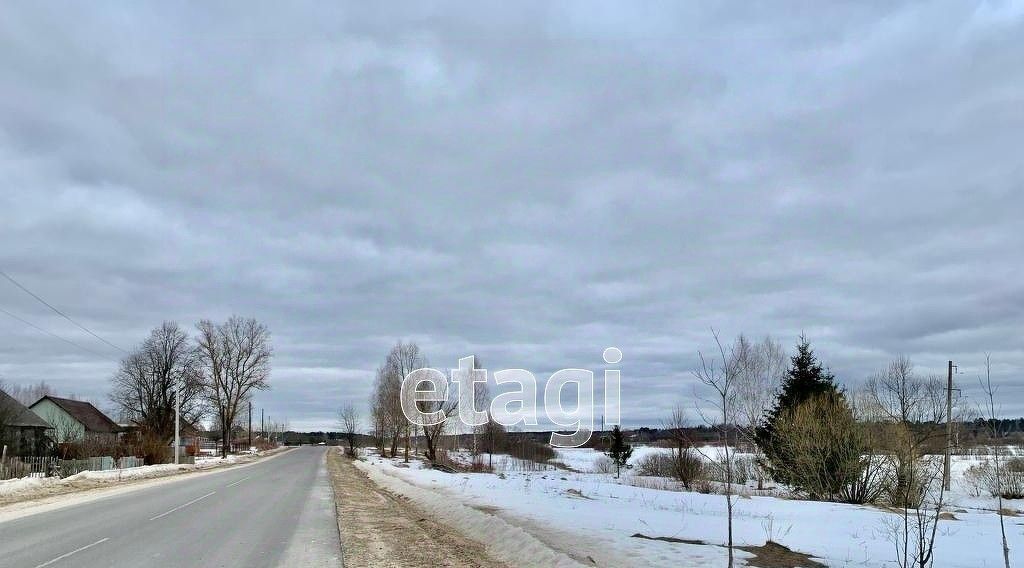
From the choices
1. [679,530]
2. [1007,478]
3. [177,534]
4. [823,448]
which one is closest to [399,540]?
[177,534]

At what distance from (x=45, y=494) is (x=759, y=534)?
2369 centimetres

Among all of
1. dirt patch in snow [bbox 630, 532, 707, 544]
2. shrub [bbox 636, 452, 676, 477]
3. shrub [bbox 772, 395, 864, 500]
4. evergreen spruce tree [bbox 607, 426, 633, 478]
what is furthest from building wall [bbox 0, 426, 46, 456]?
dirt patch in snow [bbox 630, 532, 707, 544]

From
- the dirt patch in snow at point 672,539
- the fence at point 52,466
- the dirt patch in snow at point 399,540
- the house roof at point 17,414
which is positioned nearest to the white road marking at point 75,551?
the dirt patch in snow at point 399,540

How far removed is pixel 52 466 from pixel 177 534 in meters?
25.4

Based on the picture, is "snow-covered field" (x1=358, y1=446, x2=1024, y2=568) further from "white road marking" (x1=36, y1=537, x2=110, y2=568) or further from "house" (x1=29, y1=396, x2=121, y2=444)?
"house" (x1=29, y1=396, x2=121, y2=444)

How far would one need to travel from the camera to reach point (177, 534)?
13398mm

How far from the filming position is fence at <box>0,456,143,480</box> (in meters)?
29.4

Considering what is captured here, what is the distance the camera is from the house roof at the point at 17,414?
1865 inches

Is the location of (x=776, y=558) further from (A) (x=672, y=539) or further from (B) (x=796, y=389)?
(B) (x=796, y=389)

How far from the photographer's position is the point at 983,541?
14125 millimetres

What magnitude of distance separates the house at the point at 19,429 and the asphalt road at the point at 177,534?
30026 mm

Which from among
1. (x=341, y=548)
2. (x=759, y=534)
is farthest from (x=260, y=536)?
(x=759, y=534)

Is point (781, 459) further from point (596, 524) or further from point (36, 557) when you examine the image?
point (36, 557)

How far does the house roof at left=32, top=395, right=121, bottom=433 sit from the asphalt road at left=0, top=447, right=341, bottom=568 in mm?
61886
